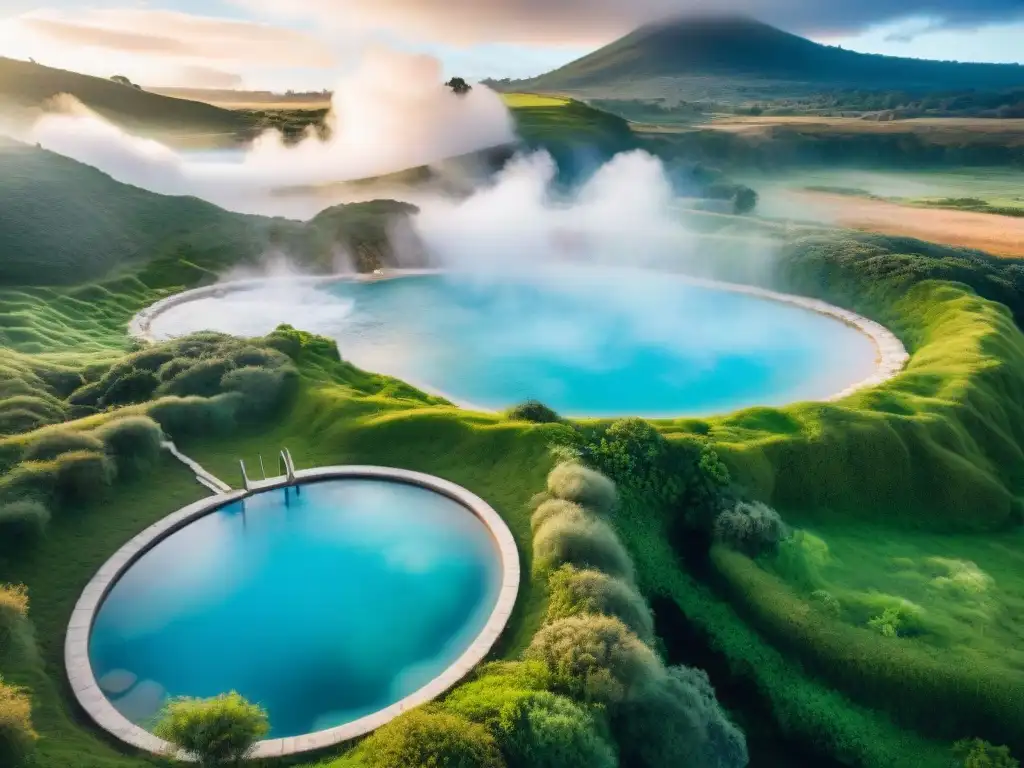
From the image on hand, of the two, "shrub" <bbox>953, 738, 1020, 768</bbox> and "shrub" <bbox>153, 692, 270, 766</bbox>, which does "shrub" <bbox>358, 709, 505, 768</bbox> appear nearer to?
"shrub" <bbox>153, 692, 270, 766</bbox>

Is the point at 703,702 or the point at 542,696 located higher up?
the point at 542,696

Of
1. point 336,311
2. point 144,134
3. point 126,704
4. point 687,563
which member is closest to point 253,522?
point 126,704

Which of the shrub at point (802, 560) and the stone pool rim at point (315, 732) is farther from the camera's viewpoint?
the shrub at point (802, 560)

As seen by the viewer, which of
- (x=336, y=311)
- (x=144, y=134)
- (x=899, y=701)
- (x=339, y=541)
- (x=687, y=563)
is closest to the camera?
(x=899, y=701)

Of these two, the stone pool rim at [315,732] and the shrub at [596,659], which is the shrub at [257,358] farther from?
the shrub at [596,659]

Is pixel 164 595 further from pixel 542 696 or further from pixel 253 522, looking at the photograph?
pixel 542 696

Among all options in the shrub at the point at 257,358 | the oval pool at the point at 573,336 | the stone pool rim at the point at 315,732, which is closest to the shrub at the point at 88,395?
the shrub at the point at 257,358

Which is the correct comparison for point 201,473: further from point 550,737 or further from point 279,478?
point 550,737

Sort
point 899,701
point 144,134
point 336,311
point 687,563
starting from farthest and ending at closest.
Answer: point 144,134
point 336,311
point 687,563
point 899,701
